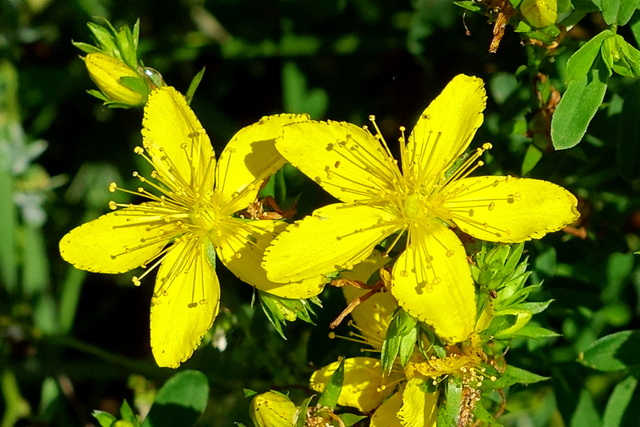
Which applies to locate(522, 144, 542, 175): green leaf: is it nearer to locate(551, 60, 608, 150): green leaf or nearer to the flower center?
locate(551, 60, 608, 150): green leaf

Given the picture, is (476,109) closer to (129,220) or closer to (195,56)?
(129,220)

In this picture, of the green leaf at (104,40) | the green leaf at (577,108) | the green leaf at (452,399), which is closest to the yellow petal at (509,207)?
the green leaf at (577,108)

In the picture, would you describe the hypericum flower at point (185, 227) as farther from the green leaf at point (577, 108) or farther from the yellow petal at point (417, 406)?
the green leaf at point (577, 108)

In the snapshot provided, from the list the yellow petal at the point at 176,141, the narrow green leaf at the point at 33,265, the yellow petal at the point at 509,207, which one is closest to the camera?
the yellow petal at the point at 509,207

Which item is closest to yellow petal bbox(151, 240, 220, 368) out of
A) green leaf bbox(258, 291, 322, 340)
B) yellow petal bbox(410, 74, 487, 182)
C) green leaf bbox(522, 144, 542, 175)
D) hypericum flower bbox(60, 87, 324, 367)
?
hypericum flower bbox(60, 87, 324, 367)

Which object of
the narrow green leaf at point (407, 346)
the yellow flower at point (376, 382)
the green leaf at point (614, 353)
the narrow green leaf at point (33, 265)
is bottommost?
the narrow green leaf at point (33, 265)

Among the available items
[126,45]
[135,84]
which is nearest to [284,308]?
[135,84]

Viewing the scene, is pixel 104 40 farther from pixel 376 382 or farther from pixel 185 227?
pixel 376 382
